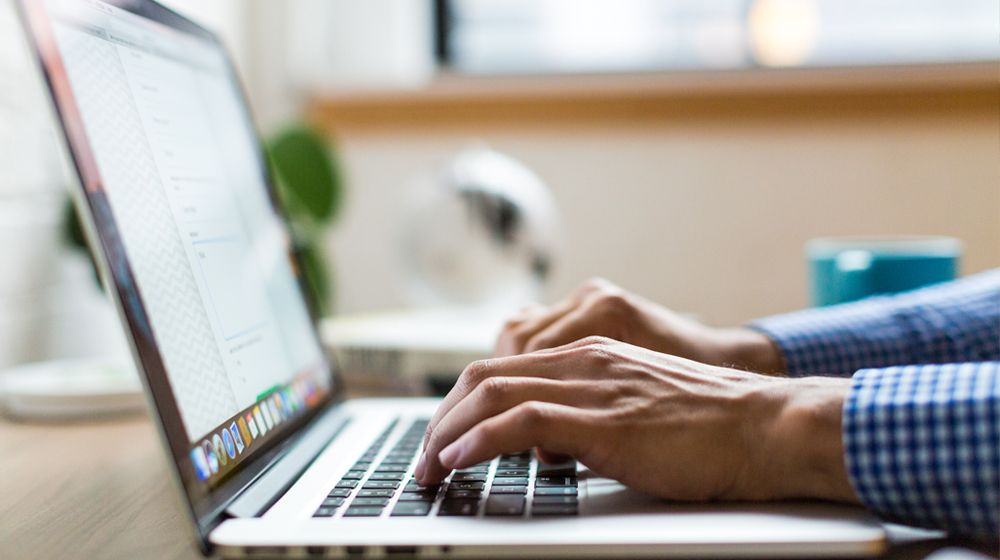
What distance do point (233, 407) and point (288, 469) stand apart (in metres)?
0.05

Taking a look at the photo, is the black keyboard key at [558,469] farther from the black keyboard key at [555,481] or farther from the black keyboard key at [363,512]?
the black keyboard key at [363,512]

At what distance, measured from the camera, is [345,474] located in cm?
52

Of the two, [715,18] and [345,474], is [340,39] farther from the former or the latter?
[345,474]

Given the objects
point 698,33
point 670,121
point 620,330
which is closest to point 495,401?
point 620,330

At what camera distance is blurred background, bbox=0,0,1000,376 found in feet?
5.02

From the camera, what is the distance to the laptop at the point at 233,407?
39 cm

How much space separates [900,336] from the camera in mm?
788

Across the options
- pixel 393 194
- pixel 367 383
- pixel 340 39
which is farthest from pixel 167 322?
pixel 340 39

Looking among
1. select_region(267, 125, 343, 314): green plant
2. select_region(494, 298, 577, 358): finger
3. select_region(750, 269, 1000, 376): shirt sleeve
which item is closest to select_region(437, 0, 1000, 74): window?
select_region(267, 125, 343, 314): green plant

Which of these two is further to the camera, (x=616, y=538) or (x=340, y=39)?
(x=340, y=39)

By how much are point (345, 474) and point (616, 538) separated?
0.19m

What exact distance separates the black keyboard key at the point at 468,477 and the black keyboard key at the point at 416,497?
0.03 m

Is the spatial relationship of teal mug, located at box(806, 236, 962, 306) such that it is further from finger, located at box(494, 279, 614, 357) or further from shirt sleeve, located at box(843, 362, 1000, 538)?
shirt sleeve, located at box(843, 362, 1000, 538)

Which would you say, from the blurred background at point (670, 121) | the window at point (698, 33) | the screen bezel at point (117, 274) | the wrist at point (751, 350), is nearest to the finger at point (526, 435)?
the screen bezel at point (117, 274)
